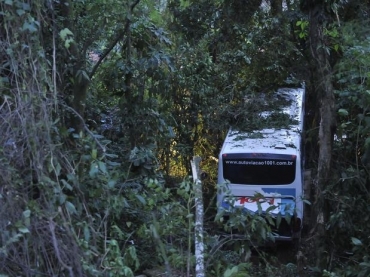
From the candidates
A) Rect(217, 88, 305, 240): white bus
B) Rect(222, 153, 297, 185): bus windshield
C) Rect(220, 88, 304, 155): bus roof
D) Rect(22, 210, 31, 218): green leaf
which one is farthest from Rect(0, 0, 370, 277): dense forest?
Rect(222, 153, 297, 185): bus windshield

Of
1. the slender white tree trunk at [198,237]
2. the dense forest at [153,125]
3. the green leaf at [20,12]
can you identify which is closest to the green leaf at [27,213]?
the dense forest at [153,125]

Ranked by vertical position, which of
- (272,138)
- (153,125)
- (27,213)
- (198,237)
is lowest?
(272,138)

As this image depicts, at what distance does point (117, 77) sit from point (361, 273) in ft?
16.1

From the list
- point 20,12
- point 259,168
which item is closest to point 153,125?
point 259,168

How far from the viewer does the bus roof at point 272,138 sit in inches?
450

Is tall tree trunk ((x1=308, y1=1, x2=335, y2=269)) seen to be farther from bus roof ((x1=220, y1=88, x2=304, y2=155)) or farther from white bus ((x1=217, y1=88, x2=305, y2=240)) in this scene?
bus roof ((x1=220, y1=88, x2=304, y2=155))

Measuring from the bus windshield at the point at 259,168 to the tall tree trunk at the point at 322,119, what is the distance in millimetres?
3518

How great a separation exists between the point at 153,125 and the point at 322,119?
277 cm

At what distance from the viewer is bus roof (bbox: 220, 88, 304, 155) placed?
11430 millimetres

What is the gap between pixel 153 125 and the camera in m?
8.89

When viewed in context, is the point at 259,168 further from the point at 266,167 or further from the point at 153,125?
the point at 153,125

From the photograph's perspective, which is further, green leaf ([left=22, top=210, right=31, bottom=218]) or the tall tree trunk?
the tall tree trunk

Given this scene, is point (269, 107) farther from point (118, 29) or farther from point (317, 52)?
point (118, 29)

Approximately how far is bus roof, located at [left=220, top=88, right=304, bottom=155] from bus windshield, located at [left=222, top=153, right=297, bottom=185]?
0.42ft
